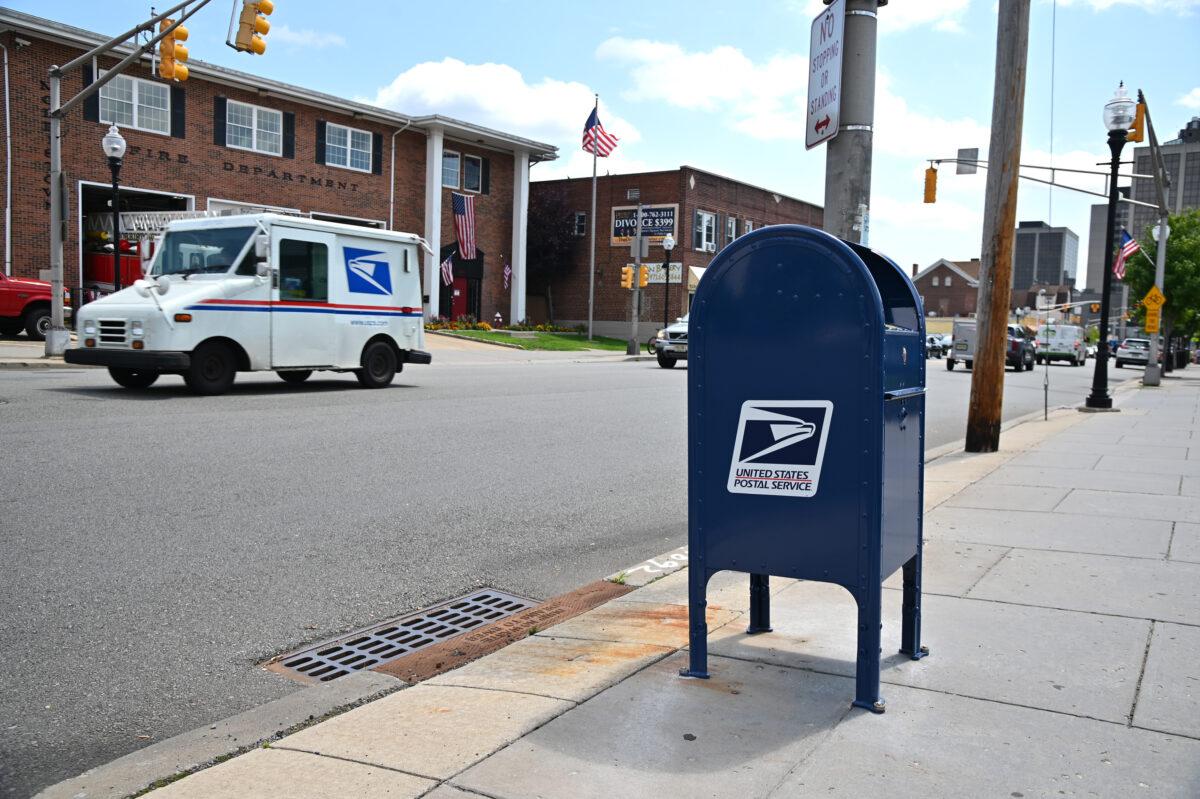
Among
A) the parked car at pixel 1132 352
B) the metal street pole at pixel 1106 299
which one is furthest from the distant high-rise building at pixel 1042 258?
the metal street pole at pixel 1106 299

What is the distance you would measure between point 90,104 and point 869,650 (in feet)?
99.8

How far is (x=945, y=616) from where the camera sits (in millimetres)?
4727

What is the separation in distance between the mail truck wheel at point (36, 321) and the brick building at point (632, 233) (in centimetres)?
2839

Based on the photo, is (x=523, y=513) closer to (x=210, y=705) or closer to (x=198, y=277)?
(x=210, y=705)

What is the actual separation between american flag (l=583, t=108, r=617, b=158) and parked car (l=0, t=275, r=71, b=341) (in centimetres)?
2071

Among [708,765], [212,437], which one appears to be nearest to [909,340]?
[708,765]

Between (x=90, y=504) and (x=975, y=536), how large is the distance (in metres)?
6.04

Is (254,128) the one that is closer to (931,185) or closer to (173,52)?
(173,52)

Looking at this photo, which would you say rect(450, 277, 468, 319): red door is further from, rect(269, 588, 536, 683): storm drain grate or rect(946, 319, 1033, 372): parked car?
rect(269, 588, 536, 683): storm drain grate

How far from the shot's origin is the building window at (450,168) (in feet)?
130

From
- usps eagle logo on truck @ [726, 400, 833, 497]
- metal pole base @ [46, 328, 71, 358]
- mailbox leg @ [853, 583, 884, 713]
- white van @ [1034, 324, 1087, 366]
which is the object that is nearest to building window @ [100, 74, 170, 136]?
metal pole base @ [46, 328, 71, 358]

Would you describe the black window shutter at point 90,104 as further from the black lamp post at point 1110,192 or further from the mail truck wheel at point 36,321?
the black lamp post at point 1110,192

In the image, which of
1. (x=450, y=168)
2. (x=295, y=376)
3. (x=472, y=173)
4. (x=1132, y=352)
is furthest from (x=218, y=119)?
(x=1132, y=352)

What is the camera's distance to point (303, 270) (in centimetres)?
1498
